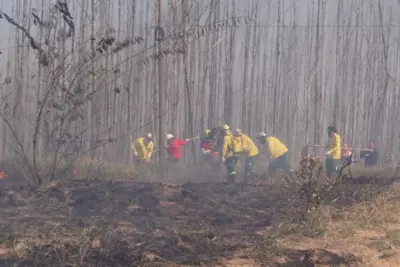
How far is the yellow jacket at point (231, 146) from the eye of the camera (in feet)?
35.1

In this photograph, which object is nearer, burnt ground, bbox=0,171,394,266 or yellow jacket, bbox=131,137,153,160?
burnt ground, bbox=0,171,394,266

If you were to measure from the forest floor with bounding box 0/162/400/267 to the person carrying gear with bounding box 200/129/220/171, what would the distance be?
188 inches

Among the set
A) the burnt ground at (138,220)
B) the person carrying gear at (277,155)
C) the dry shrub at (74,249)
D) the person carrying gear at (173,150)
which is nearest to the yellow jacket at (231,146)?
the person carrying gear at (277,155)

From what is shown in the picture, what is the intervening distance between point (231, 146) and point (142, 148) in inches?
73.7

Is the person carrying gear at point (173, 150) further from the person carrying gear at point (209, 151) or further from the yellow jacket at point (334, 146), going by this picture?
the yellow jacket at point (334, 146)

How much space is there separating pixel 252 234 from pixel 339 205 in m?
1.52

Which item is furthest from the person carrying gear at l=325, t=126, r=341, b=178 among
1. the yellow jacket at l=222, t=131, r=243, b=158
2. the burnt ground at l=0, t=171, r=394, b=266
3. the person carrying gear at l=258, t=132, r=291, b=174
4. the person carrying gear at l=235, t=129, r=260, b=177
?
the burnt ground at l=0, t=171, r=394, b=266

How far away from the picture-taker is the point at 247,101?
1441 cm

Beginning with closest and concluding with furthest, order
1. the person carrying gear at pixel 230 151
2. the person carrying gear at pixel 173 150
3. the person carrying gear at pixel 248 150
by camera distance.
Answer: the person carrying gear at pixel 230 151 → the person carrying gear at pixel 248 150 → the person carrying gear at pixel 173 150

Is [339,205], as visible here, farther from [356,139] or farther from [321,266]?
[356,139]

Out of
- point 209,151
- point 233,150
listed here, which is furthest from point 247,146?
point 209,151

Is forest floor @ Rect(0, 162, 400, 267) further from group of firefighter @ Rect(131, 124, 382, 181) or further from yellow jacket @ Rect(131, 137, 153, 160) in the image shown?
yellow jacket @ Rect(131, 137, 153, 160)

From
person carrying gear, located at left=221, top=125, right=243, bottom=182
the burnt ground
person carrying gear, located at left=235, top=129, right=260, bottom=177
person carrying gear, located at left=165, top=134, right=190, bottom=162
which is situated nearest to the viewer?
the burnt ground

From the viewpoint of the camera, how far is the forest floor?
12.7ft
